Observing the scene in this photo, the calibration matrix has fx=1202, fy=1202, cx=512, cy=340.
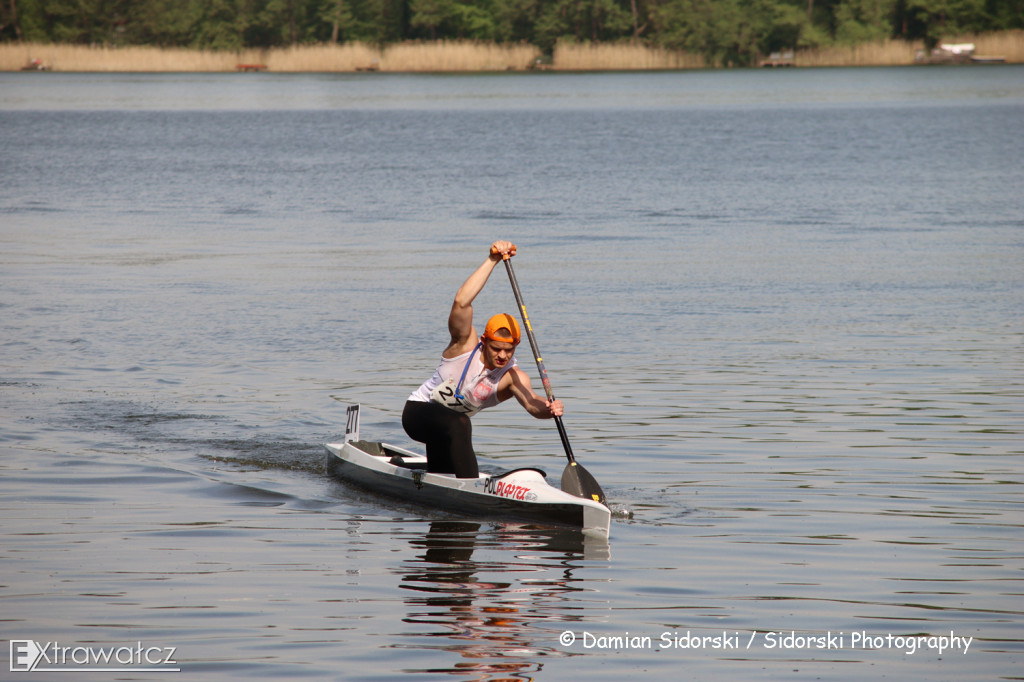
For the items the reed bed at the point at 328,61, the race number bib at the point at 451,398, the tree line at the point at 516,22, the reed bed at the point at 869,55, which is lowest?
the race number bib at the point at 451,398

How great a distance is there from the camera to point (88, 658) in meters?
6.15

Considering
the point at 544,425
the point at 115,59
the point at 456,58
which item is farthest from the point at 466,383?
the point at 115,59

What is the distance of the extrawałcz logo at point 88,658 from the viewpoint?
6.04 meters

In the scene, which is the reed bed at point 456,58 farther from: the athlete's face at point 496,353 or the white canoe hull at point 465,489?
the athlete's face at point 496,353

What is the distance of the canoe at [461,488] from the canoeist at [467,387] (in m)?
0.22

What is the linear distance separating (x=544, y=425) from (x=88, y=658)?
6038 mm

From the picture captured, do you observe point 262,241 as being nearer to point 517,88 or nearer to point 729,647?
point 729,647

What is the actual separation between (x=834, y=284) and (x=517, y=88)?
2458 inches

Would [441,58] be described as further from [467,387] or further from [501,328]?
[501,328]

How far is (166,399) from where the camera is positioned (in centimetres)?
1240

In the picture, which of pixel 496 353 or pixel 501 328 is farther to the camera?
pixel 496 353

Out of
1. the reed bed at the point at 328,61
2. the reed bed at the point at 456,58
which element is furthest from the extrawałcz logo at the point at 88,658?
the reed bed at the point at 328,61

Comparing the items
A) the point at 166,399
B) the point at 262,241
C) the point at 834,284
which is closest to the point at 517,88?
the point at 262,241

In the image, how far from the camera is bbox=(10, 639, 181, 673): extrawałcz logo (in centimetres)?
604
